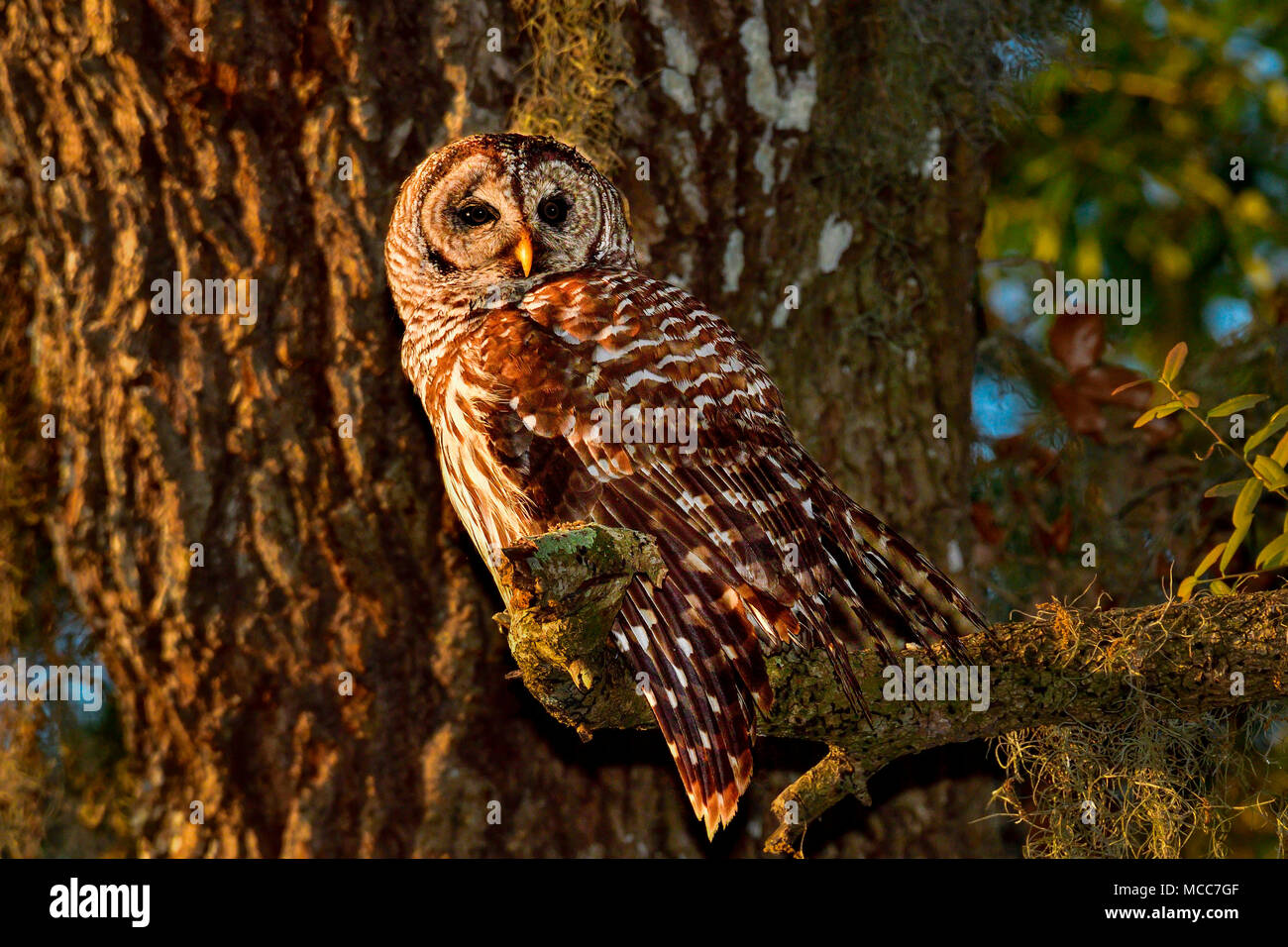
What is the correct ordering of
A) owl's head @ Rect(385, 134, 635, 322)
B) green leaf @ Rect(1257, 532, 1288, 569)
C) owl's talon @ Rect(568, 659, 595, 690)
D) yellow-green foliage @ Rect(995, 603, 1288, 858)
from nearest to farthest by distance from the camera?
owl's talon @ Rect(568, 659, 595, 690) → green leaf @ Rect(1257, 532, 1288, 569) → yellow-green foliage @ Rect(995, 603, 1288, 858) → owl's head @ Rect(385, 134, 635, 322)

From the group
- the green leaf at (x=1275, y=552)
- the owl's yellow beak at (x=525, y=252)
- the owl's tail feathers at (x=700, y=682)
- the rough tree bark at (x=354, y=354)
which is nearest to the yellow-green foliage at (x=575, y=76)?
the rough tree bark at (x=354, y=354)

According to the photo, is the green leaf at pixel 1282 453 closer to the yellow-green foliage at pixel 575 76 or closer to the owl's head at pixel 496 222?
the owl's head at pixel 496 222

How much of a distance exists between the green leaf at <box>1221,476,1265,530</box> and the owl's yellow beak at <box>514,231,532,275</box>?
132 cm

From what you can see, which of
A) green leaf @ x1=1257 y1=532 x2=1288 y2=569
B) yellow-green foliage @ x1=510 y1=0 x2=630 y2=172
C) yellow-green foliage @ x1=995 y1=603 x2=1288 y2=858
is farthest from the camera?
yellow-green foliage @ x1=510 y1=0 x2=630 y2=172

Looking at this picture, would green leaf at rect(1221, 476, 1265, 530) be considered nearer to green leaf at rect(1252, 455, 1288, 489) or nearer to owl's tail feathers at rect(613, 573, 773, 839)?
green leaf at rect(1252, 455, 1288, 489)

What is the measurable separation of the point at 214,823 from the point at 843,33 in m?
2.57

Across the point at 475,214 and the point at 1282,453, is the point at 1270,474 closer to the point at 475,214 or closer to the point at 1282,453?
the point at 1282,453

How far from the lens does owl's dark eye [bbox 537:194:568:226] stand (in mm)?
2234

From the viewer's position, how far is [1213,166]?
441cm

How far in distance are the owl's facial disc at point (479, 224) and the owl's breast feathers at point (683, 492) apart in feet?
0.28

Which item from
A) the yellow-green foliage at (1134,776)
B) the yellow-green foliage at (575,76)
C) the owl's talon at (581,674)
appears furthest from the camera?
the yellow-green foliage at (575,76)

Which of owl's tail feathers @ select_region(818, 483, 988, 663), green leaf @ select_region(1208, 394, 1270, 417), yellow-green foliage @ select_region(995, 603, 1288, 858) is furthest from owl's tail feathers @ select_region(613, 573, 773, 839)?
green leaf @ select_region(1208, 394, 1270, 417)

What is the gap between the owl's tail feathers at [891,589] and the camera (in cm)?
197

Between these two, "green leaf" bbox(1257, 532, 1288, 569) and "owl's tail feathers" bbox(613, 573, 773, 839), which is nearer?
"owl's tail feathers" bbox(613, 573, 773, 839)
